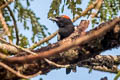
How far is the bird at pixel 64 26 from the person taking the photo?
Result: 477 centimetres

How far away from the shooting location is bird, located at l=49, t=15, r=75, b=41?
477cm

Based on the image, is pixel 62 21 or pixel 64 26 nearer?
pixel 64 26

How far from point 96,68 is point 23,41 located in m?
1.08

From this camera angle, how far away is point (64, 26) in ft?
17.1

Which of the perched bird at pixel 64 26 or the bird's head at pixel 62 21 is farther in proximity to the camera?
the bird's head at pixel 62 21

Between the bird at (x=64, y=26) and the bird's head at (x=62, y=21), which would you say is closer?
the bird at (x=64, y=26)

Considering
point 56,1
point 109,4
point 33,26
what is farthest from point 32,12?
point 109,4

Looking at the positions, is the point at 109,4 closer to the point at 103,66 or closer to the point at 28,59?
the point at 103,66

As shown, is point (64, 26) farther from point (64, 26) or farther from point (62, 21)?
point (62, 21)

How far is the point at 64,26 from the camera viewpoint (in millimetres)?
5215

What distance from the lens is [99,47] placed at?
2.30m

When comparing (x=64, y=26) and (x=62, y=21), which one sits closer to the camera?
(x=64, y=26)

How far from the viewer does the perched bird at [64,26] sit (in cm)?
476

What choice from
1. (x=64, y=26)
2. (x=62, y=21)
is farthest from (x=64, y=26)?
(x=62, y=21)
